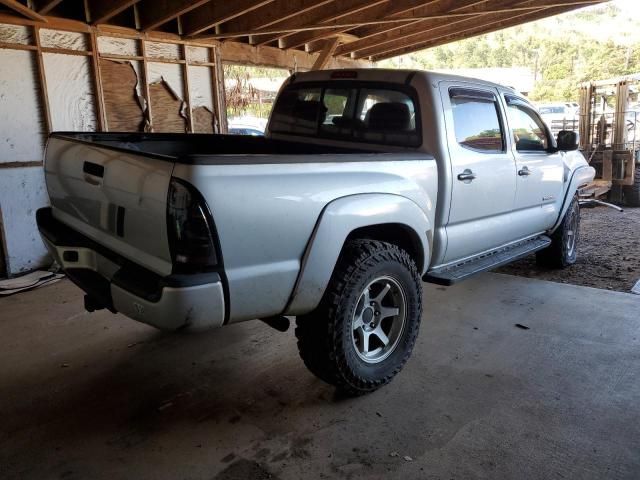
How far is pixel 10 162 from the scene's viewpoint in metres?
5.71

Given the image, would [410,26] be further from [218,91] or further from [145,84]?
[145,84]

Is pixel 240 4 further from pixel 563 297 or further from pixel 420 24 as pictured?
pixel 563 297

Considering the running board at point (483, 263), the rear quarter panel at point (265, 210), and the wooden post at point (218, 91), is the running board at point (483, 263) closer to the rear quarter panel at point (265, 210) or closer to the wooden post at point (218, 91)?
the rear quarter panel at point (265, 210)

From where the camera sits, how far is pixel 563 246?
5.46 metres

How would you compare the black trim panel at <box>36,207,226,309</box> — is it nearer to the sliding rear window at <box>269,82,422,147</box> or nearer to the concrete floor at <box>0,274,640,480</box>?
the concrete floor at <box>0,274,640,480</box>

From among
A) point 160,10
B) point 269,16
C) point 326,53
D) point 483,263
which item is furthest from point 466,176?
point 326,53

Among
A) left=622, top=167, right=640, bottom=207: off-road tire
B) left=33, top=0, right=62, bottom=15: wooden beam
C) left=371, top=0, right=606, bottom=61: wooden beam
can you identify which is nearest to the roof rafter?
left=371, top=0, right=606, bottom=61: wooden beam

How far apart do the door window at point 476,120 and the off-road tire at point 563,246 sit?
1835 mm

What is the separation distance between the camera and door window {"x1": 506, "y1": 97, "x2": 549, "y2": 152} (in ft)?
14.3

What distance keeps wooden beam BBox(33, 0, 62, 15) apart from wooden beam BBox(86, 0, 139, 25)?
0.49 m

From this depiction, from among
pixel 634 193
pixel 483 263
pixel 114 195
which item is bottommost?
pixel 634 193

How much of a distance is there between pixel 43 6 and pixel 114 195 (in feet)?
14.3

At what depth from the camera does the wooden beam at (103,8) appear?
571 centimetres

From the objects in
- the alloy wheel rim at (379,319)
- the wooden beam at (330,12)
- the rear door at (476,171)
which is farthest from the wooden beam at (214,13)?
the alloy wheel rim at (379,319)
